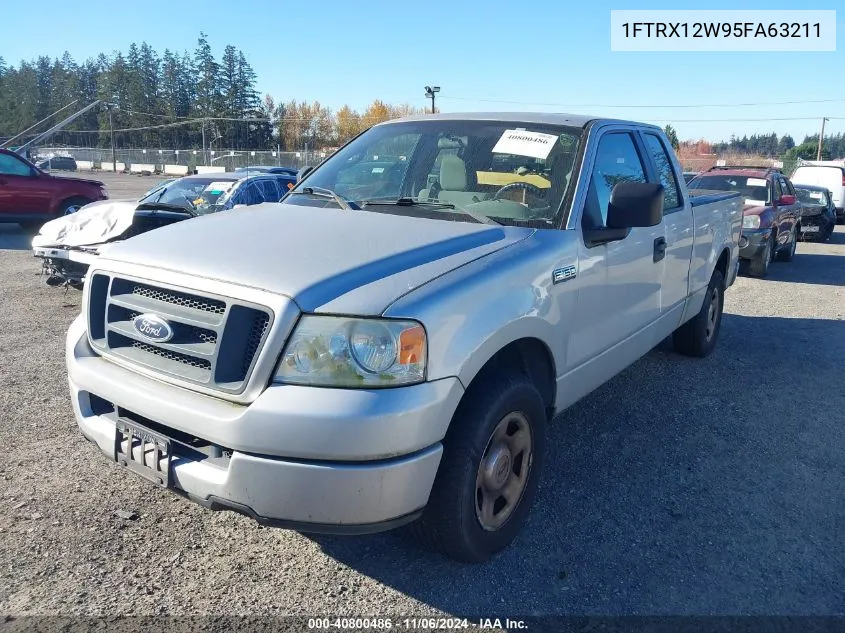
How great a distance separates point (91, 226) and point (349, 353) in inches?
248

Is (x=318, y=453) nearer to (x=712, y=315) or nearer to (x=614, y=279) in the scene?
(x=614, y=279)

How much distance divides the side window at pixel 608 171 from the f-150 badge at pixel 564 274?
0.95 feet

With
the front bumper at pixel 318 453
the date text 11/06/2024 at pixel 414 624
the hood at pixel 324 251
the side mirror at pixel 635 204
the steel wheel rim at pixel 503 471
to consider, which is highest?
the side mirror at pixel 635 204

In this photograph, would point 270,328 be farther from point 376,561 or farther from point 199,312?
point 376,561

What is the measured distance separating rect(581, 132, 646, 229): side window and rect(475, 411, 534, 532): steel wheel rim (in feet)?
3.76

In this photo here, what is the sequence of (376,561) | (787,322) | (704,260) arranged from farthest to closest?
(787,322) → (704,260) → (376,561)

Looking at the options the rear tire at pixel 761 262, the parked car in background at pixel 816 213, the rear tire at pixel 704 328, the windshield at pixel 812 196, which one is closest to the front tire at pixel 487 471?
the rear tire at pixel 704 328

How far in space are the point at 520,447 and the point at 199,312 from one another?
1505mm

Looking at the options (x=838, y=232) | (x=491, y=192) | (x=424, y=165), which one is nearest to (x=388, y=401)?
(x=491, y=192)

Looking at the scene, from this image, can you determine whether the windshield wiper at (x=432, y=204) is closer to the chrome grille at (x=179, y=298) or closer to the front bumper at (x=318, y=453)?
the front bumper at (x=318, y=453)

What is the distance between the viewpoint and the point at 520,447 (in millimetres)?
3080

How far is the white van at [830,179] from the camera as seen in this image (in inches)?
840

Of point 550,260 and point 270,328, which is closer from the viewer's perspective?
point 270,328

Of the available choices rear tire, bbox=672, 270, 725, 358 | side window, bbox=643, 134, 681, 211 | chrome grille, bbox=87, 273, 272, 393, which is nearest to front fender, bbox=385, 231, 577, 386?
chrome grille, bbox=87, 273, 272, 393
